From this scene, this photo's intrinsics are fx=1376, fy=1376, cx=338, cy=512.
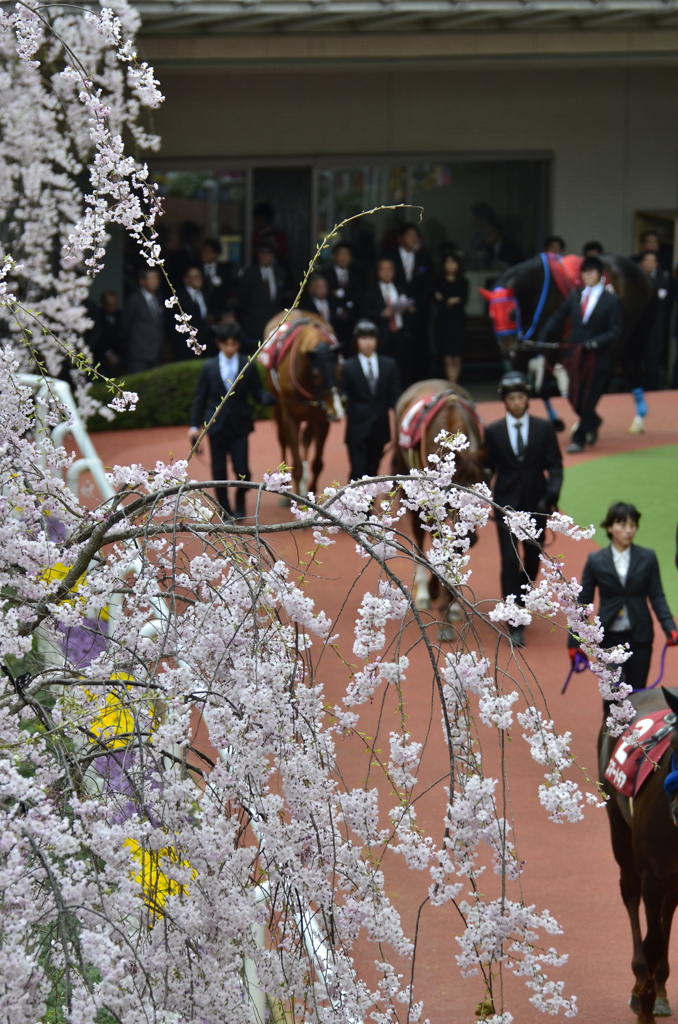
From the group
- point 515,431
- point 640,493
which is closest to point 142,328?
point 640,493

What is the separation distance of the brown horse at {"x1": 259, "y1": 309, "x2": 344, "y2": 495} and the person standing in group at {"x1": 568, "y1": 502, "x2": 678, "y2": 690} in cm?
499

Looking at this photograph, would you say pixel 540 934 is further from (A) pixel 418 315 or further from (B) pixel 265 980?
(A) pixel 418 315

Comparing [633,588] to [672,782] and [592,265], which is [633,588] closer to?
[672,782]

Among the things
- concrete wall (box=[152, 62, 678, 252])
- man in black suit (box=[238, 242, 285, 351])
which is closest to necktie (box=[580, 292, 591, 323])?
man in black suit (box=[238, 242, 285, 351])

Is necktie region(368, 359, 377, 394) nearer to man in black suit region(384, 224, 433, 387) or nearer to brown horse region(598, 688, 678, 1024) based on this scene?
man in black suit region(384, 224, 433, 387)

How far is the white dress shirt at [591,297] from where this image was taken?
43.7 feet

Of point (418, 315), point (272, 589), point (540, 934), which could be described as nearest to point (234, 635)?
point (272, 589)

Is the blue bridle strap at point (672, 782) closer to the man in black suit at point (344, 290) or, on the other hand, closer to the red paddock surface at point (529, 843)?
the red paddock surface at point (529, 843)

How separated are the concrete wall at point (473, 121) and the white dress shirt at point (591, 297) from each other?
4981mm

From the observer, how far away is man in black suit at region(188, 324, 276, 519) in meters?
10.2

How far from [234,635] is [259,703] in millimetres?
231

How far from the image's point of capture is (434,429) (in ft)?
30.0

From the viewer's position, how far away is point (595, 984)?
A: 17.3 feet

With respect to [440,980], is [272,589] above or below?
above
